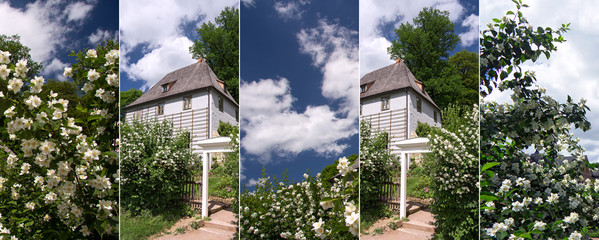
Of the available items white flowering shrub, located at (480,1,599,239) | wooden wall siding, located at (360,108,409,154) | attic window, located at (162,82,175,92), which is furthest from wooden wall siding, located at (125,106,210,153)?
white flowering shrub, located at (480,1,599,239)

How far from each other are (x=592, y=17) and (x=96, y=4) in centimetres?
513

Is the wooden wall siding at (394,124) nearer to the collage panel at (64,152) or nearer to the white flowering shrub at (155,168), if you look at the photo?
Answer: the white flowering shrub at (155,168)

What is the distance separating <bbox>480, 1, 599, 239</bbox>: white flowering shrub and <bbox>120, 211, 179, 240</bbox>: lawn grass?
2.59 m

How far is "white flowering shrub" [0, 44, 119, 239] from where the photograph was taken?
8.66 ft

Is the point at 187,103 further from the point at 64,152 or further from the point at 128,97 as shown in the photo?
the point at 64,152

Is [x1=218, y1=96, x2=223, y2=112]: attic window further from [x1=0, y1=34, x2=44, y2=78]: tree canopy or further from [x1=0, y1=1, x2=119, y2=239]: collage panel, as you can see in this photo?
[x1=0, y1=34, x2=44, y2=78]: tree canopy

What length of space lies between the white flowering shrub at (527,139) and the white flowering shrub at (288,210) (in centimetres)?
128

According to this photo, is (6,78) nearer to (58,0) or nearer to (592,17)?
(58,0)

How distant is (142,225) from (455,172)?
8.16 ft

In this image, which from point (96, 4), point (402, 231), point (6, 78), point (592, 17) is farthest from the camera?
point (96, 4)

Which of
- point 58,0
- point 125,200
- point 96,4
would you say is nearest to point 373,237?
point 125,200

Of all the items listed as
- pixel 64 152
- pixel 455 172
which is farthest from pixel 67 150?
pixel 455 172

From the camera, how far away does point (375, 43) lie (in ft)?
9.40

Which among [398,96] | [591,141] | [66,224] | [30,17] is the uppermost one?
[30,17]
